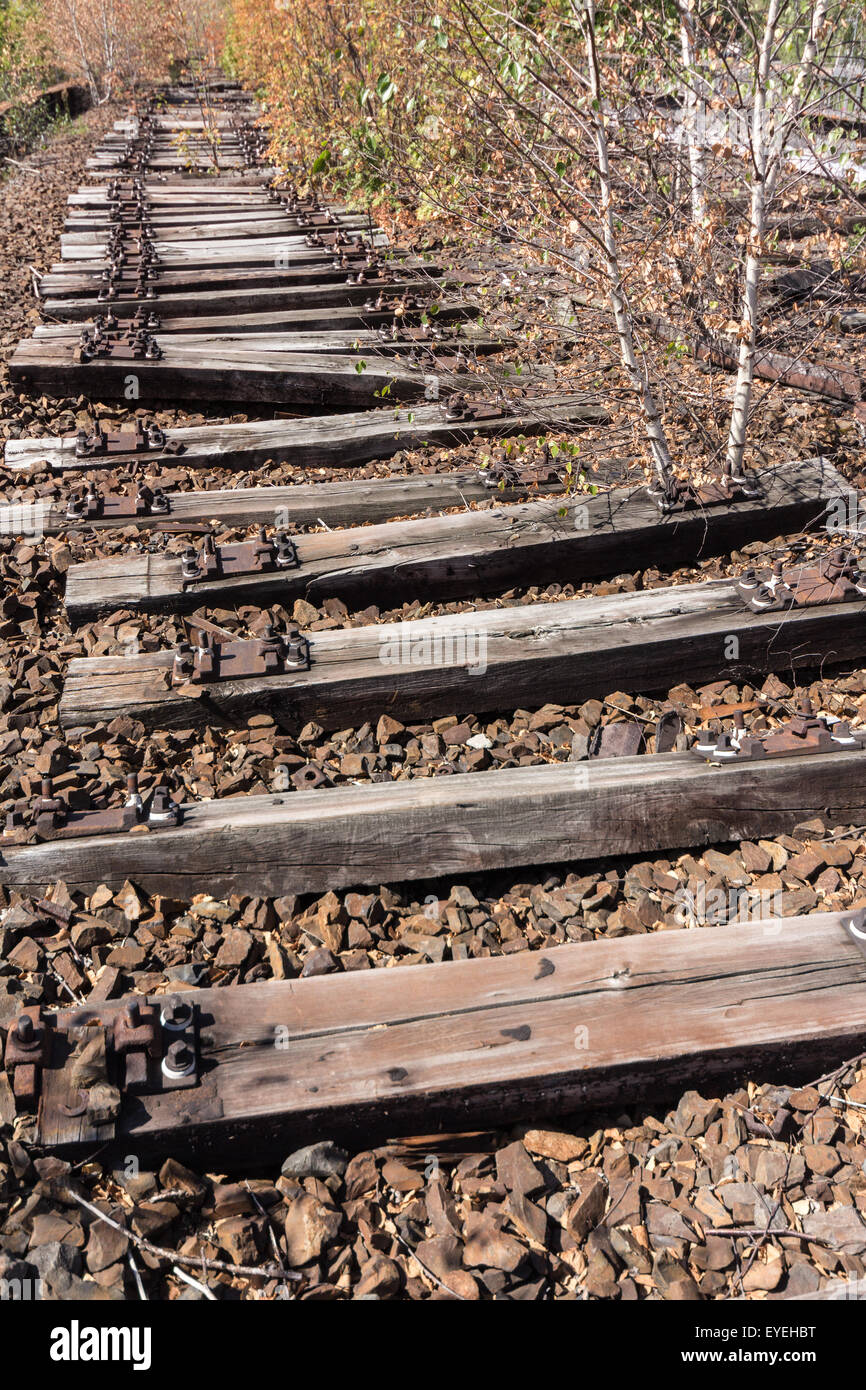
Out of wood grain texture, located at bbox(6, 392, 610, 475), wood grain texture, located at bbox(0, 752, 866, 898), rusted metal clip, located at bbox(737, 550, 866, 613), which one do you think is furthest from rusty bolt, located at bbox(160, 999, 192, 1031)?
wood grain texture, located at bbox(6, 392, 610, 475)

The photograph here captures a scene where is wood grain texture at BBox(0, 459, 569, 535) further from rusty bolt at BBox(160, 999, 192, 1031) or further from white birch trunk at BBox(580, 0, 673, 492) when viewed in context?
rusty bolt at BBox(160, 999, 192, 1031)

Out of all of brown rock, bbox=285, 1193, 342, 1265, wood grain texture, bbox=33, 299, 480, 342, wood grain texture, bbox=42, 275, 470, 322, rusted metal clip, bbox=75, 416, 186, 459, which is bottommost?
brown rock, bbox=285, 1193, 342, 1265

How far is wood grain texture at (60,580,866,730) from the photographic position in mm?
3236

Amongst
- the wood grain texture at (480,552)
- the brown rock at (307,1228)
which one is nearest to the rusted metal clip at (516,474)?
the wood grain texture at (480,552)

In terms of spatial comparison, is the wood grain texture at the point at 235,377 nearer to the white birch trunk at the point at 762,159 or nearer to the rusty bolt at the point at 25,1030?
the white birch trunk at the point at 762,159

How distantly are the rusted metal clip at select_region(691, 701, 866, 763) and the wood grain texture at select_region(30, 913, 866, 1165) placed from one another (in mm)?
710

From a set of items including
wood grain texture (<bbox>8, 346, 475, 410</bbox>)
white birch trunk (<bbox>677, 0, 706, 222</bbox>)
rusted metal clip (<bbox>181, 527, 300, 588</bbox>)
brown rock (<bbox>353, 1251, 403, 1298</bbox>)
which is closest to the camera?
brown rock (<bbox>353, 1251, 403, 1298</bbox>)

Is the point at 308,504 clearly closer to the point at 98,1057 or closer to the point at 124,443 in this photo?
the point at 124,443

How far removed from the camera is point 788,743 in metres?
2.89

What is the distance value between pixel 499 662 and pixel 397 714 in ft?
1.34

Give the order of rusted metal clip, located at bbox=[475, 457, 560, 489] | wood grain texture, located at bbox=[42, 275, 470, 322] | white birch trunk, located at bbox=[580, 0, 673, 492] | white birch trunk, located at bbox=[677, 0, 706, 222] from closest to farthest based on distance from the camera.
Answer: white birch trunk, located at bbox=[580, 0, 673, 492] < rusted metal clip, located at bbox=[475, 457, 560, 489] < white birch trunk, located at bbox=[677, 0, 706, 222] < wood grain texture, located at bbox=[42, 275, 470, 322]

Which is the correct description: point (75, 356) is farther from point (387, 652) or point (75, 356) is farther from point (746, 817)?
point (746, 817)

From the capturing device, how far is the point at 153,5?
21188 millimetres

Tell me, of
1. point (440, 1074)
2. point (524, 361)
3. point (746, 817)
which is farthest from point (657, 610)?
point (524, 361)
